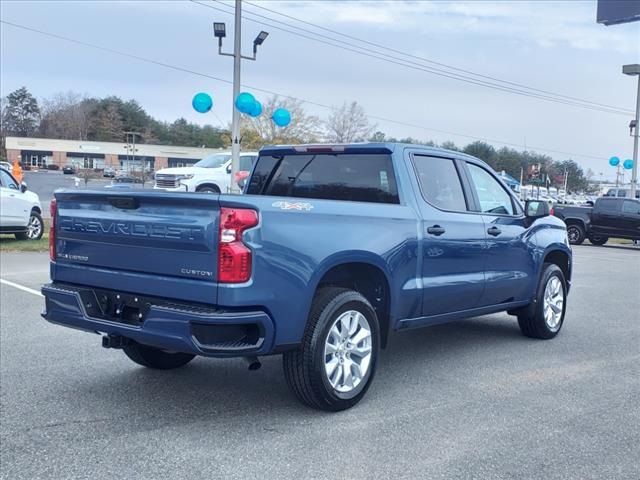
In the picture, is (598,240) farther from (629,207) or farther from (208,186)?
(208,186)

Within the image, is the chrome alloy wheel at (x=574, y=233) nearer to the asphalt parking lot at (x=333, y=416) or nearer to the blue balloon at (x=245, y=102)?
the blue balloon at (x=245, y=102)

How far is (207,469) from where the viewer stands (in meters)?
3.88

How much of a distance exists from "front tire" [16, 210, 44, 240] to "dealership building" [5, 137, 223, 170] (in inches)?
2668

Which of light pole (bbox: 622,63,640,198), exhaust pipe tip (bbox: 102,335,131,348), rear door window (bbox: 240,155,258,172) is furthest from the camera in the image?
light pole (bbox: 622,63,640,198)

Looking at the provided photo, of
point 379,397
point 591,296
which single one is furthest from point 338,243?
point 591,296

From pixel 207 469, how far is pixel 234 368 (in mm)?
2239

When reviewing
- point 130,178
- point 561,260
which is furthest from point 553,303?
point 130,178

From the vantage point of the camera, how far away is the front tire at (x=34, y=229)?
1702 cm

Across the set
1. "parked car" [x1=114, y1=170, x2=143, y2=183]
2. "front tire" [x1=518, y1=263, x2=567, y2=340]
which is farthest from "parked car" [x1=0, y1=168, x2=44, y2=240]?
"parked car" [x1=114, y1=170, x2=143, y2=183]

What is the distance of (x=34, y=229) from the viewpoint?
677 inches

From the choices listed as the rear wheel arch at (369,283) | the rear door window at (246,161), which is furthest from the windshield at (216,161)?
the rear wheel arch at (369,283)

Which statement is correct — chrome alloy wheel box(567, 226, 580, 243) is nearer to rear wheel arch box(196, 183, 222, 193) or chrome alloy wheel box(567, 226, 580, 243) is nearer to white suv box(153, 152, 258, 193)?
white suv box(153, 152, 258, 193)

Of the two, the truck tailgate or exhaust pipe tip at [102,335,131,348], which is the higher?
the truck tailgate

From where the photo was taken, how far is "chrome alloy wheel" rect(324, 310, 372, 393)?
4.79m
